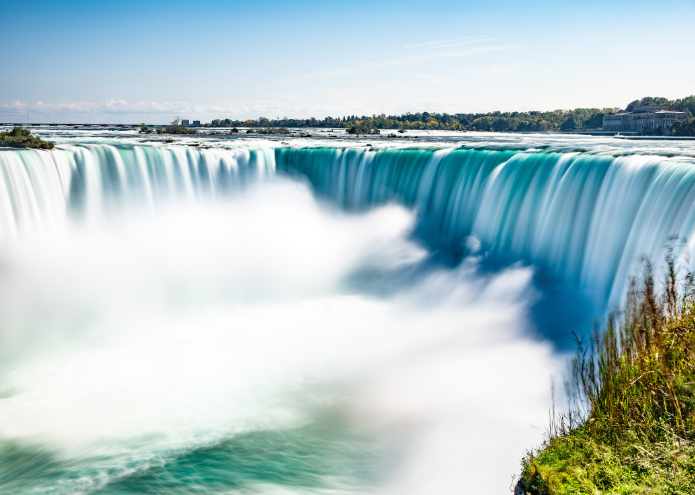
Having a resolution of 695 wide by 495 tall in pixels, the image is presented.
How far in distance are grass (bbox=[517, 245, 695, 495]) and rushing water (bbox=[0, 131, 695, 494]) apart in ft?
5.50

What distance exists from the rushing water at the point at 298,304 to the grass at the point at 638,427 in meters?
1.68

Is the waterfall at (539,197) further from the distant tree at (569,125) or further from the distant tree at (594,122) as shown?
the distant tree at (594,122)

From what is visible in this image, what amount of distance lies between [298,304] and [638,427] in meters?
10.3

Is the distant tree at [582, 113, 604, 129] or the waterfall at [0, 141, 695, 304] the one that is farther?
the distant tree at [582, 113, 604, 129]

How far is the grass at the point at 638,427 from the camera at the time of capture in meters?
4.55

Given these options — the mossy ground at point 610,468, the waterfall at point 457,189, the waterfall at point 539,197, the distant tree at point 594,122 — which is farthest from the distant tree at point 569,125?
the mossy ground at point 610,468

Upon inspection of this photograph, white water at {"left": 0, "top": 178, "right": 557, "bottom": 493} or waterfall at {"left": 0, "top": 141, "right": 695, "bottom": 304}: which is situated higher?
waterfall at {"left": 0, "top": 141, "right": 695, "bottom": 304}

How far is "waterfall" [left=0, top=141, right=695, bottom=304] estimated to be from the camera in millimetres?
10914

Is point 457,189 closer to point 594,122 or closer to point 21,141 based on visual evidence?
point 21,141

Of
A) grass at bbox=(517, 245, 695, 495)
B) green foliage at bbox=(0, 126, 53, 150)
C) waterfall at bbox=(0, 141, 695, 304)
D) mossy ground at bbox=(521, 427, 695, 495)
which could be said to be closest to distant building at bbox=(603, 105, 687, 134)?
waterfall at bbox=(0, 141, 695, 304)

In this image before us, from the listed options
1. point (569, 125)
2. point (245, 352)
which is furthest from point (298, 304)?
point (569, 125)

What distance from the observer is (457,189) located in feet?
57.9

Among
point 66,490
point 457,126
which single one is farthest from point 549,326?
point 457,126

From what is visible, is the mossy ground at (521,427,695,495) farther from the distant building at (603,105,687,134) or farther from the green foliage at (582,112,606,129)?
the green foliage at (582,112,606,129)
